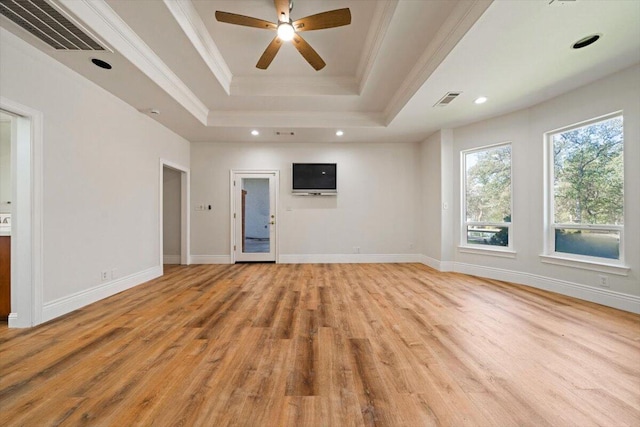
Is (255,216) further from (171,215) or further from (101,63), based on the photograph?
(101,63)

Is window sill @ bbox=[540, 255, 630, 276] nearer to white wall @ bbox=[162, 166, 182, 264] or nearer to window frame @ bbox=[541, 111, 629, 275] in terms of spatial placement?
window frame @ bbox=[541, 111, 629, 275]

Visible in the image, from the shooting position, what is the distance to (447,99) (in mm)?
3760

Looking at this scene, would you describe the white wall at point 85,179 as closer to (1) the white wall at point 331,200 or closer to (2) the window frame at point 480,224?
(1) the white wall at point 331,200

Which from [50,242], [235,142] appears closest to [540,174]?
[235,142]

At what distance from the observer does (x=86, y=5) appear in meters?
2.18

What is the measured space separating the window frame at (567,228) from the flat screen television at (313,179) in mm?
3709

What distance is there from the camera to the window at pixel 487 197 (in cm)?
444

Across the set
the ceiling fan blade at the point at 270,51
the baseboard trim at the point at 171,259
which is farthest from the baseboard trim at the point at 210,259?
the ceiling fan blade at the point at 270,51

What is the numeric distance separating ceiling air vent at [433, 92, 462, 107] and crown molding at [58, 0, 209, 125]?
3.78 metres

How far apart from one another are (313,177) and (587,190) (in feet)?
14.8

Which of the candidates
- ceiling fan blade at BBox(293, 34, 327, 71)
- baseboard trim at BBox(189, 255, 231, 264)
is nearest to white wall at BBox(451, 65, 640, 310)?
ceiling fan blade at BBox(293, 34, 327, 71)

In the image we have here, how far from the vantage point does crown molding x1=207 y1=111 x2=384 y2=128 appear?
15.7 ft

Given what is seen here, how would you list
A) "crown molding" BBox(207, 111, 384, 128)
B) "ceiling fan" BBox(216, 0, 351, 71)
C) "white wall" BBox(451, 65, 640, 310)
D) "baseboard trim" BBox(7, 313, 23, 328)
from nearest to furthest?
"ceiling fan" BBox(216, 0, 351, 71)
"baseboard trim" BBox(7, 313, 23, 328)
"white wall" BBox(451, 65, 640, 310)
"crown molding" BBox(207, 111, 384, 128)

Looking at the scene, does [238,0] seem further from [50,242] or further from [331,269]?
[331,269]
